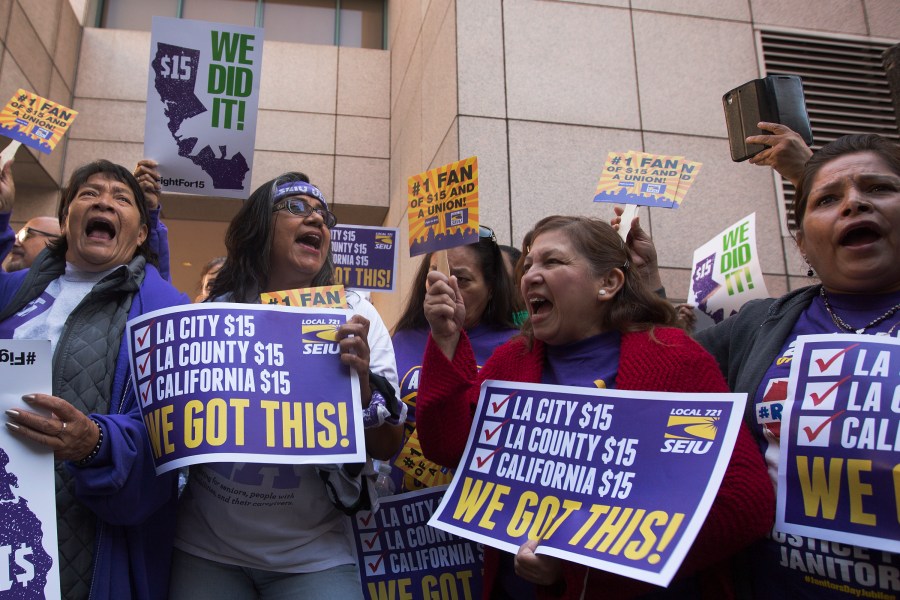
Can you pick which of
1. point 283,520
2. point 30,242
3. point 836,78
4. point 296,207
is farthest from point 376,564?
point 836,78

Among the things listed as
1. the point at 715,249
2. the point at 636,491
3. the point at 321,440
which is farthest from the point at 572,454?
the point at 715,249

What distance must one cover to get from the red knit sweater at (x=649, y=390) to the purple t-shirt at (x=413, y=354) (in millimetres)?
524

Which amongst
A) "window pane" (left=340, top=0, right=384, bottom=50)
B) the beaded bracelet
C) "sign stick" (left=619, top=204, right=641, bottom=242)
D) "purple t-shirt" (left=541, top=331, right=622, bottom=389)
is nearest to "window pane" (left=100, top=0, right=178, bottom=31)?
"window pane" (left=340, top=0, right=384, bottom=50)

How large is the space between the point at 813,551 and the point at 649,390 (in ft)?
1.73

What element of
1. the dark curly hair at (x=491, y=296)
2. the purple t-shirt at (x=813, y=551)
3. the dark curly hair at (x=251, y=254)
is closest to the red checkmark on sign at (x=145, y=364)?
the dark curly hair at (x=251, y=254)

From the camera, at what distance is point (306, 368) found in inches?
82.0

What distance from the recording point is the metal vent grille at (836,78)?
7.07 m

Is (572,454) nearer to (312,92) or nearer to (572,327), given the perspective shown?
(572,327)

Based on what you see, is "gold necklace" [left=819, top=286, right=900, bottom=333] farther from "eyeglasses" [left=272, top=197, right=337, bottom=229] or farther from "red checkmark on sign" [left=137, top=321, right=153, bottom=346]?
"red checkmark on sign" [left=137, top=321, right=153, bottom=346]

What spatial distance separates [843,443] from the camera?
1.62 m

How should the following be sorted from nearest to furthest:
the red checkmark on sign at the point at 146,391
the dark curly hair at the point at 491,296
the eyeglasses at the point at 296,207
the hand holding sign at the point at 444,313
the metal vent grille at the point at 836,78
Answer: the red checkmark on sign at the point at 146,391 → the hand holding sign at the point at 444,313 → the eyeglasses at the point at 296,207 → the dark curly hair at the point at 491,296 → the metal vent grille at the point at 836,78

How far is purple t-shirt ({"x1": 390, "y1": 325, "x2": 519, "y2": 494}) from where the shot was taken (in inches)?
107

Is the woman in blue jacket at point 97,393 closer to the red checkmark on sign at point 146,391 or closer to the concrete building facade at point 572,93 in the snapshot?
the red checkmark on sign at point 146,391

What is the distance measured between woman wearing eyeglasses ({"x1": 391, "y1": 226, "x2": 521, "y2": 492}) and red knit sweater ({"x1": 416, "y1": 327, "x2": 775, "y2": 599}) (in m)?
0.69
